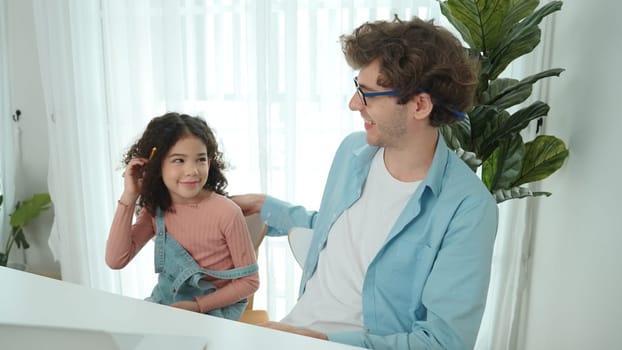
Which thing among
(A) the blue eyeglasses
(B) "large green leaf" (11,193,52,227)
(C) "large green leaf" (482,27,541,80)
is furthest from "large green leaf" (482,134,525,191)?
(B) "large green leaf" (11,193,52,227)

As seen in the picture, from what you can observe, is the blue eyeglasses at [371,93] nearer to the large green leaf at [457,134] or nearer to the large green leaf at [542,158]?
the large green leaf at [457,134]

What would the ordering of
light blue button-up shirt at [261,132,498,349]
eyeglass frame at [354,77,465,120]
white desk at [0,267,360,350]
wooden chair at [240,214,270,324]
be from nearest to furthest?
white desk at [0,267,360,350] < light blue button-up shirt at [261,132,498,349] < eyeglass frame at [354,77,465,120] < wooden chair at [240,214,270,324]

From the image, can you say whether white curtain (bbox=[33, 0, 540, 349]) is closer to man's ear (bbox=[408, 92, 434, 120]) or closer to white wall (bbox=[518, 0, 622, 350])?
white wall (bbox=[518, 0, 622, 350])

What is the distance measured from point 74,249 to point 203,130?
1.56 m

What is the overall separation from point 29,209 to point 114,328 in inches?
91.6

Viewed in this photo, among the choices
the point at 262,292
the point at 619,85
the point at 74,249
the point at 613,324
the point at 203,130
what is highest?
the point at 619,85

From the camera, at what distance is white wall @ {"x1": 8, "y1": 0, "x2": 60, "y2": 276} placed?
2.82 metres

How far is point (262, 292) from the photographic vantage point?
2.68 m

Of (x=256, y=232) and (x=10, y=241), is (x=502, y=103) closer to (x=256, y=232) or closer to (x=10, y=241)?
(x=256, y=232)

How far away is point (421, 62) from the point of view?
4.33 ft

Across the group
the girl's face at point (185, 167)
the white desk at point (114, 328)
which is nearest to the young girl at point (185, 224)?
the girl's face at point (185, 167)

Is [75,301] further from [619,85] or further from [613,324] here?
[619,85]

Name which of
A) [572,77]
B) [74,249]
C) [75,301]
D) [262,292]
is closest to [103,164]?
[74,249]

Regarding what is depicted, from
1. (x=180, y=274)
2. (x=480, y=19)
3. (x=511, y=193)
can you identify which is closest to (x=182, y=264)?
(x=180, y=274)
